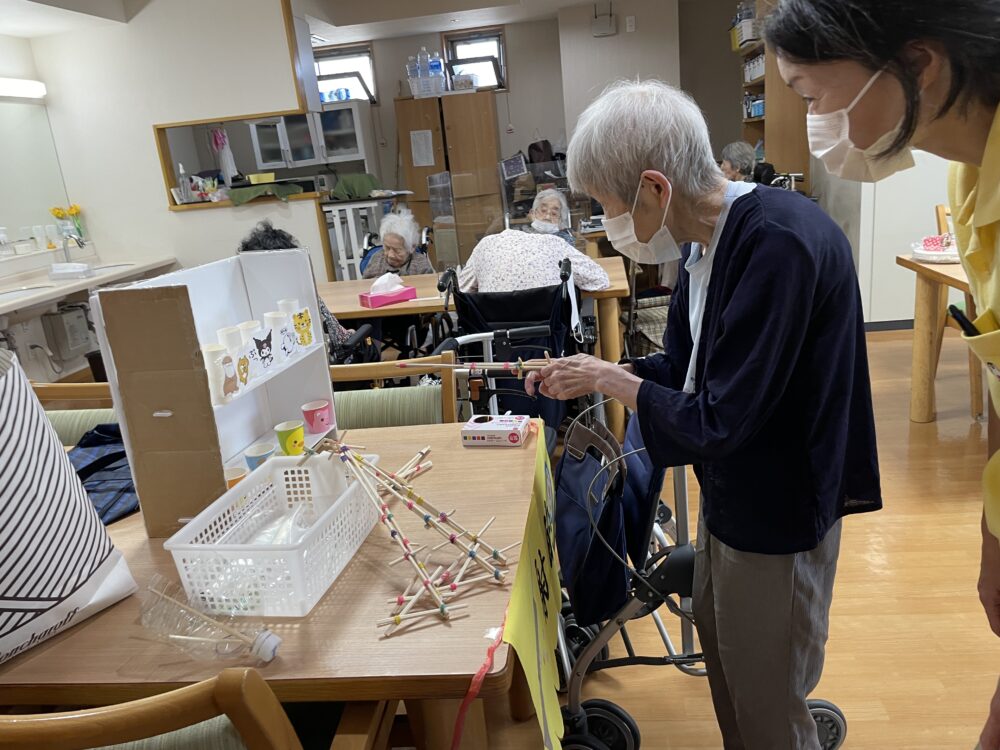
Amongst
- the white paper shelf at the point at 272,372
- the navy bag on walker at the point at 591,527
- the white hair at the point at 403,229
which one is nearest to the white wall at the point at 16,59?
the white hair at the point at 403,229

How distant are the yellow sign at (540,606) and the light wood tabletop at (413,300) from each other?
6.01 ft

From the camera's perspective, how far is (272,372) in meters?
1.58

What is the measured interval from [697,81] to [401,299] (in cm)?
569

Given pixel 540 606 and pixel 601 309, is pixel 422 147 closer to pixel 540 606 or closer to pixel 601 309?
pixel 601 309

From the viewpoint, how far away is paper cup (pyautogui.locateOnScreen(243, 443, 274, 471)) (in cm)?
157

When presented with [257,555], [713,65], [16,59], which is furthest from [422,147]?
[257,555]

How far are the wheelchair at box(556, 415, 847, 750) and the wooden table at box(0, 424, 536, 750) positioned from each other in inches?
11.4

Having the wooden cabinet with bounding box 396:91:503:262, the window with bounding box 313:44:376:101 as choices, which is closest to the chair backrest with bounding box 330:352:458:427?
the wooden cabinet with bounding box 396:91:503:262

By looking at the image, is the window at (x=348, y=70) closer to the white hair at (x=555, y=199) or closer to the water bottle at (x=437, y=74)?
the water bottle at (x=437, y=74)

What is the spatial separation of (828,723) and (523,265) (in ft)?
6.62

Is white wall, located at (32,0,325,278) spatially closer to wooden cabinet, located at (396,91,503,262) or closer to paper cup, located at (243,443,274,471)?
wooden cabinet, located at (396,91,503,262)

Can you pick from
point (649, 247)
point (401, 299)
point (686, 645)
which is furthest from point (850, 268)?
point (401, 299)

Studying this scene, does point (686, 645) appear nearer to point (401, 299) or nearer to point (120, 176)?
point (401, 299)

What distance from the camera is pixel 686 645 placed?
73.8 inches
